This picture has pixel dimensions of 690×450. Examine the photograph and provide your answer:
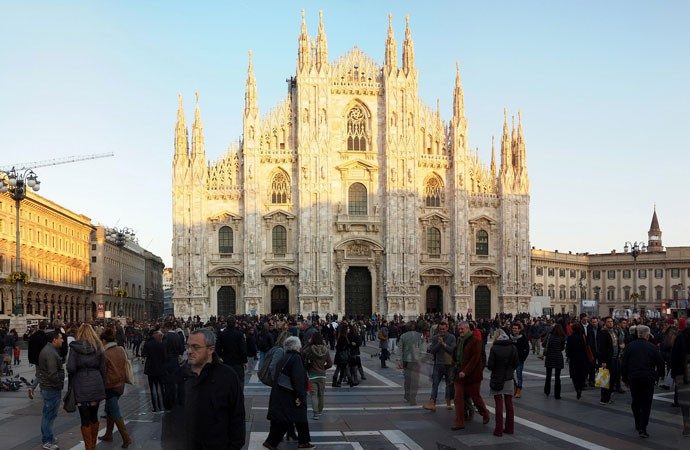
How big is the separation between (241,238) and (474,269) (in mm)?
17438

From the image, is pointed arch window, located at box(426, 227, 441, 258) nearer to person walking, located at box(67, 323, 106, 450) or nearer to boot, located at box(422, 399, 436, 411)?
boot, located at box(422, 399, 436, 411)

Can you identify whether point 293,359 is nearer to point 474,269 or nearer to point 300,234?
point 300,234

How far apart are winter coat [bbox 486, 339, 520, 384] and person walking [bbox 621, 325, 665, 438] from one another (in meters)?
1.84

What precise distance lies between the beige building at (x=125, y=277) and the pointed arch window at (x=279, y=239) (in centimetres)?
1147

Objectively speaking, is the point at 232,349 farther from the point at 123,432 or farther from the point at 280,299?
the point at 280,299

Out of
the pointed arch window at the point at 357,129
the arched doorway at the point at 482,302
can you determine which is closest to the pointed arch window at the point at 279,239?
the pointed arch window at the point at 357,129

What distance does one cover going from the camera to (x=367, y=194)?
5578 cm

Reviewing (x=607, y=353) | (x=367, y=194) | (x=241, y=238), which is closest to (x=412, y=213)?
(x=367, y=194)

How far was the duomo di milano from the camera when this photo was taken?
5362 cm

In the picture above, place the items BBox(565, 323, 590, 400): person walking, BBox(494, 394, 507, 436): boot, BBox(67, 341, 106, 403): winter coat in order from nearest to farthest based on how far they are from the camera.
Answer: BBox(67, 341, 106, 403): winter coat
BBox(494, 394, 507, 436): boot
BBox(565, 323, 590, 400): person walking

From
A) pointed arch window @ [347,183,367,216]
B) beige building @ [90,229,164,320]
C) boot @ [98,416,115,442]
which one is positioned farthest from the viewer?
beige building @ [90,229,164,320]

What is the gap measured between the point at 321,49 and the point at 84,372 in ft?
155

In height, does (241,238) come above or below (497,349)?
above

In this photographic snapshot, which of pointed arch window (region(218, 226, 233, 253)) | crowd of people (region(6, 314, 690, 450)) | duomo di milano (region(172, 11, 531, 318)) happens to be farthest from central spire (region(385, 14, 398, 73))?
crowd of people (region(6, 314, 690, 450))
